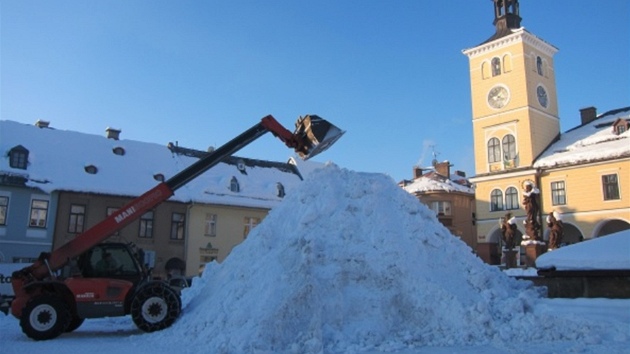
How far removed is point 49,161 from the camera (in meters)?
29.5

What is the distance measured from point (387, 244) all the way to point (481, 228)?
28.2m

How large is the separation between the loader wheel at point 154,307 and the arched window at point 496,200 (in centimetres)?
2958

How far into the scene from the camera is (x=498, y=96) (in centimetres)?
3828

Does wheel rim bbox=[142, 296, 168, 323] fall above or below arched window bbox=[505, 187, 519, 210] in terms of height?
below

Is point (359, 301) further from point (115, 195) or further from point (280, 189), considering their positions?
point (280, 189)

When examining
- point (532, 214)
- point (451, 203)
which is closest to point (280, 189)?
point (451, 203)

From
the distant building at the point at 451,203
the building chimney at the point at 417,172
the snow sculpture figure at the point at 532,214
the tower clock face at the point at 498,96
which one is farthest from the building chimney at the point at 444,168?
the snow sculpture figure at the point at 532,214

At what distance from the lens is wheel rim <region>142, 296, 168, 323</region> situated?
35.1 feet

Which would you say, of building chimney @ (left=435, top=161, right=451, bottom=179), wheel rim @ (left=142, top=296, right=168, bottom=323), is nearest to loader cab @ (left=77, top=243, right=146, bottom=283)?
wheel rim @ (left=142, top=296, right=168, bottom=323)

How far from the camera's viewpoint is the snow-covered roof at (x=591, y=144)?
31.6 m

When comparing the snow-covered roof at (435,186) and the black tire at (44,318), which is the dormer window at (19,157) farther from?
the snow-covered roof at (435,186)

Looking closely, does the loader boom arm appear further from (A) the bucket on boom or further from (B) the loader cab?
(B) the loader cab

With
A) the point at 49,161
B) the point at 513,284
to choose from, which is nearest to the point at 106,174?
the point at 49,161

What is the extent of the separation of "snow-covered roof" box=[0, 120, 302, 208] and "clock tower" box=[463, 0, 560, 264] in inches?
549
